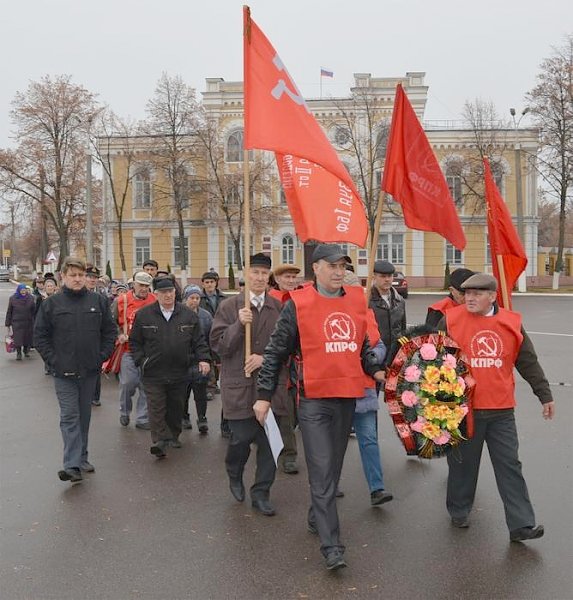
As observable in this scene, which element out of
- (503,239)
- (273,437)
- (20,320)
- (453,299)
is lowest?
(20,320)

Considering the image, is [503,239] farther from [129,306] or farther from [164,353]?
[129,306]

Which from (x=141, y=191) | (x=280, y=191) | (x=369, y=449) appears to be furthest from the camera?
(x=141, y=191)

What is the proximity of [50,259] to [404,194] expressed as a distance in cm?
3223

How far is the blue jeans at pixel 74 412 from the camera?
614 centimetres

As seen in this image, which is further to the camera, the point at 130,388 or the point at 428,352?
the point at 130,388

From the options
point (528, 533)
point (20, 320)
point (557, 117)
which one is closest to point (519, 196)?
point (557, 117)

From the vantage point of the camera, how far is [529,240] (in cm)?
4731

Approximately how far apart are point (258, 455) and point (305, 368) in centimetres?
129

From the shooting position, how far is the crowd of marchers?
4.54m

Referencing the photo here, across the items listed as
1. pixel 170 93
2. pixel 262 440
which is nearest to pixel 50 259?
pixel 170 93

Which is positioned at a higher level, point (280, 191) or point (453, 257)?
point (280, 191)

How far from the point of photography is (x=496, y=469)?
4.85 m

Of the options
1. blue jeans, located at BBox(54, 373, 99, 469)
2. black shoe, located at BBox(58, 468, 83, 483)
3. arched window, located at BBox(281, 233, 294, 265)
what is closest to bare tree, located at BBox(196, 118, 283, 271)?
arched window, located at BBox(281, 233, 294, 265)

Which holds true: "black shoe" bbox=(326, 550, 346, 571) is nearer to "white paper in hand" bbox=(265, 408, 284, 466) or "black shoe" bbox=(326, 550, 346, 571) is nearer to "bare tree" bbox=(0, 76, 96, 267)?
"white paper in hand" bbox=(265, 408, 284, 466)
